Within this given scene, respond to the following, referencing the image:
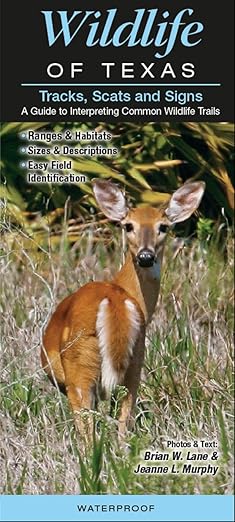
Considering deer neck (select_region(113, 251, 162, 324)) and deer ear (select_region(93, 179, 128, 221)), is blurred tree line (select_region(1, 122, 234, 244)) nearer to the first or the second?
deer ear (select_region(93, 179, 128, 221))

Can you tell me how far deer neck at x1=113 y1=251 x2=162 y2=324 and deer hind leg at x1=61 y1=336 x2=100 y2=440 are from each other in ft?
0.43

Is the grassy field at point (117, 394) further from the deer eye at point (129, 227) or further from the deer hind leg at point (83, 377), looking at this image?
the deer eye at point (129, 227)

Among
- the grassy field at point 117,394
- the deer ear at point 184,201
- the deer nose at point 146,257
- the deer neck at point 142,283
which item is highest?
the deer ear at point 184,201

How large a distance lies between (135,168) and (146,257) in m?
0.37

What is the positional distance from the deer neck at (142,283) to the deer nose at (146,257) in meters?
0.03

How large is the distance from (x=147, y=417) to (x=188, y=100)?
Result: 655 millimetres

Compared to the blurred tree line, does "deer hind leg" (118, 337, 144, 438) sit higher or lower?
lower

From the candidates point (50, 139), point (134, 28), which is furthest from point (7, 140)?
point (134, 28)

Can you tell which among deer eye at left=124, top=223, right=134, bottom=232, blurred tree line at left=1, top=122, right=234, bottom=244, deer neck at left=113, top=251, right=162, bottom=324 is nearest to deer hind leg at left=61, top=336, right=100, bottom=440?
deer neck at left=113, top=251, right=162, bottom=324

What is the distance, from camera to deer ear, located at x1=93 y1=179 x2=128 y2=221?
13.0ft

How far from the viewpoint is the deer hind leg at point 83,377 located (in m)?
3.86

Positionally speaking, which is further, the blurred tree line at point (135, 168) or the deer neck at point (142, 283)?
the blurred tree line at point (135, 168)

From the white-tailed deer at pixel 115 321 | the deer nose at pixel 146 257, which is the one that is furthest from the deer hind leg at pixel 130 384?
the deer nose at pixel 146 257

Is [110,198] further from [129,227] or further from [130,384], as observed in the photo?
[130,384]
